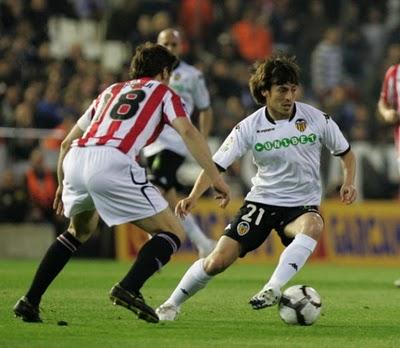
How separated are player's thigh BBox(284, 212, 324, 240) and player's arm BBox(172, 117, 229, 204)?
38.6 inches

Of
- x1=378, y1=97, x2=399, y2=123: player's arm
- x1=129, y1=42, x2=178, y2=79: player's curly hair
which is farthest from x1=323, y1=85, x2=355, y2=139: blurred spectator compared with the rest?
x1=129, y1=42, x2=178, y2=79: player's curly hair

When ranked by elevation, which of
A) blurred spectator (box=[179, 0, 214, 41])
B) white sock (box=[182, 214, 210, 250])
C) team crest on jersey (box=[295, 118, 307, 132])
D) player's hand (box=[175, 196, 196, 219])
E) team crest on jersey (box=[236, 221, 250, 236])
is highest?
team crest on jersey (box=[295, 118, 307, 132])

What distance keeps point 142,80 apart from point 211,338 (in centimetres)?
187

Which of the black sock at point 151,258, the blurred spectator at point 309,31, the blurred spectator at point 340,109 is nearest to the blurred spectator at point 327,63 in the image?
the blurred spectator at point 309,31

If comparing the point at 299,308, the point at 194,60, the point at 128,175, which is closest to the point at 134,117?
the point at 128,175

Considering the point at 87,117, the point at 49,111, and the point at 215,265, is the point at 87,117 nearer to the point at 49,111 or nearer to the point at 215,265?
the point at 215,265

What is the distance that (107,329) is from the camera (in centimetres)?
843

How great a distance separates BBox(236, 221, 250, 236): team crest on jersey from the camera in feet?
30.5

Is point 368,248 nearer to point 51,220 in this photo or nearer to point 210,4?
point 51,220

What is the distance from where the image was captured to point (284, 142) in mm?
9367

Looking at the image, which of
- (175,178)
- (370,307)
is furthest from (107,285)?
(370,307)

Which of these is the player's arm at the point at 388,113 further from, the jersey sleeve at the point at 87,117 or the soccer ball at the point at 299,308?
the jersey sleeve at the point at 87,117

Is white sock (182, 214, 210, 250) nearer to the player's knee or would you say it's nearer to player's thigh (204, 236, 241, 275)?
player's thigh (204, 236, 241, 275)

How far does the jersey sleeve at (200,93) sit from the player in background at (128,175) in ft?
17.2
